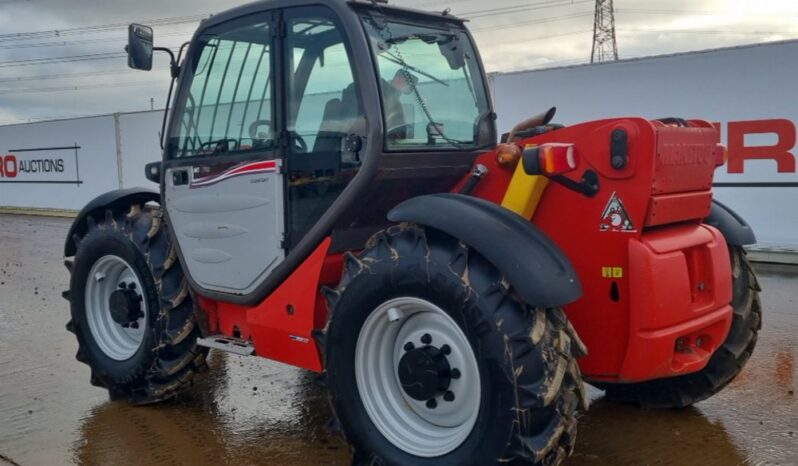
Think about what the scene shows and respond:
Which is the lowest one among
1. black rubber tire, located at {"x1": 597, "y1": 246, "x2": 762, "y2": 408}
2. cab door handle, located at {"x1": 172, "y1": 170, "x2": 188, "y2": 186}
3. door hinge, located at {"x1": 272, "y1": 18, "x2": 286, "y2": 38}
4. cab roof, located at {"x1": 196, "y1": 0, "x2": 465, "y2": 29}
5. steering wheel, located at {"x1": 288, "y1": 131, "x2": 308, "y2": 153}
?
black rubber tire, located at {"x1": 597, "y1": 246, "x2": 762, "y2": 408}

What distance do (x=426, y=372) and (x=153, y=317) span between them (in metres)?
2.16

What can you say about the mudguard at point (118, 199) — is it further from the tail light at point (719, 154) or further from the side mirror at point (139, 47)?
the tail light at point (719, 154)

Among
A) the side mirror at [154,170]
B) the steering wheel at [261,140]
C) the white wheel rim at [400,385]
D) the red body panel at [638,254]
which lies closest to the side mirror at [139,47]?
the side mirror at [154,170]

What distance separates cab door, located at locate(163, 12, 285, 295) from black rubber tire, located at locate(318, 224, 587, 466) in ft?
3.12

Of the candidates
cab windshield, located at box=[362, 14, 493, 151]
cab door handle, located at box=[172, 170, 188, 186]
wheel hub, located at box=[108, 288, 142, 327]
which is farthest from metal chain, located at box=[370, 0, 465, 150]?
wheel hub, located at box=[108, 288, 142, 327]

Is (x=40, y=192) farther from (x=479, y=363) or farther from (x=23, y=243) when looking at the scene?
(x=479, y=363)

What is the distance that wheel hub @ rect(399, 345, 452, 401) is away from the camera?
332 centimetres

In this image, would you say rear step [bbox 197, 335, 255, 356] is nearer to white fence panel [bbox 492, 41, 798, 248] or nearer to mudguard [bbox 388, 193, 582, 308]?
mudguard [bbox 388, 193, 582, 308]

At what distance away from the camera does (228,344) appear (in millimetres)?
4395

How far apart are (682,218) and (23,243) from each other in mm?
13364

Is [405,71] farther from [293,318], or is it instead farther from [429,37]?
[293,318]

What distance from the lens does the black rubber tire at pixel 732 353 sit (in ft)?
13.8

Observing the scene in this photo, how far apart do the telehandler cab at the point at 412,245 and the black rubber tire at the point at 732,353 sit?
0.01 m

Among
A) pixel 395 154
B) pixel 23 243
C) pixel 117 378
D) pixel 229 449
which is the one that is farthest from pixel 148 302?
pixel 23 243
